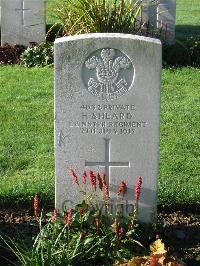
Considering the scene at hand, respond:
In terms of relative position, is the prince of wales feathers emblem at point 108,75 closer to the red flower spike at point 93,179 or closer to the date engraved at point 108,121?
the date engraved at point 108,121

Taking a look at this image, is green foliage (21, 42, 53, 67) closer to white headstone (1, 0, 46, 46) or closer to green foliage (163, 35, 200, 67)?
→ white headstone (1, 0, 46, 46)

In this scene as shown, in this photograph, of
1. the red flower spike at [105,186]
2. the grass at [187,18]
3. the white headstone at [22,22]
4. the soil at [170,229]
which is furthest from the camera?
the grass at [187,18]

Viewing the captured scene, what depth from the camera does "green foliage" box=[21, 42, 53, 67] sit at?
10914 mm

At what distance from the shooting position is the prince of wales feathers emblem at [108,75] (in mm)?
4910

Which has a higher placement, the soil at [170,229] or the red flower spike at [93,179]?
the red flower spike at [93,179]

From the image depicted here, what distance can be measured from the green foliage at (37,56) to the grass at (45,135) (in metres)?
0.26

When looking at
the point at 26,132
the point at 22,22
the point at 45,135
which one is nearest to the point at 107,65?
the point at 45,135

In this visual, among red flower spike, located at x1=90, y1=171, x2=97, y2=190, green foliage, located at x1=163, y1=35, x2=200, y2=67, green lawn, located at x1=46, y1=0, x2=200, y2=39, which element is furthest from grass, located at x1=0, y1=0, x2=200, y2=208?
green lawn, located at x1=46, y1=0, x2=200, y2=39

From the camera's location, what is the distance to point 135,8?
33.9 feet

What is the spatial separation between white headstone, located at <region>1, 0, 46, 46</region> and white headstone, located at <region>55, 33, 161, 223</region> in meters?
6.83

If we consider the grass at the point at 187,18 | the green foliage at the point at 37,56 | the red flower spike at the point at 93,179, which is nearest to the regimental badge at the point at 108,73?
the red flower spike at the point at 93,179

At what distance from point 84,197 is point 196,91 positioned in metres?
4.68

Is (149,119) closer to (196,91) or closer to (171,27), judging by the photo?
(196,91)

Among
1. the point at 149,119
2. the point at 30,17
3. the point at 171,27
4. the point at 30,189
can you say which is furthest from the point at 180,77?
the point at 149,119
